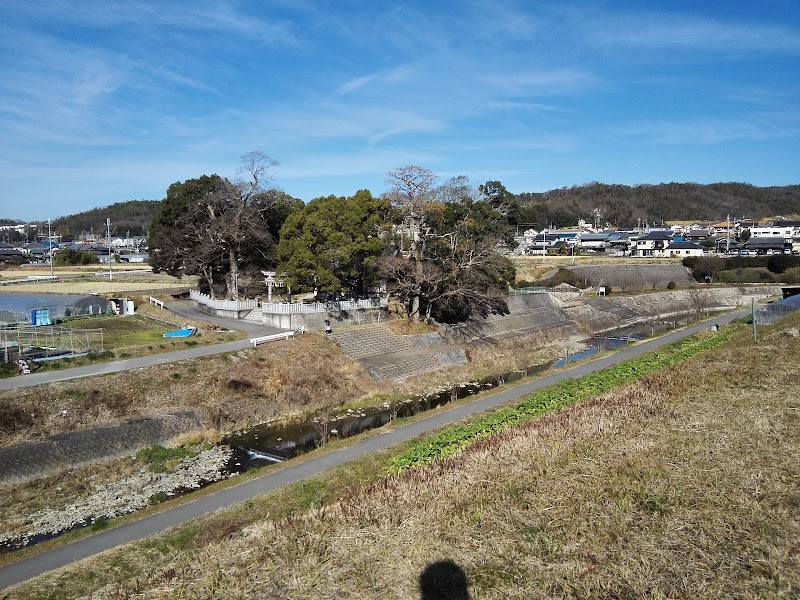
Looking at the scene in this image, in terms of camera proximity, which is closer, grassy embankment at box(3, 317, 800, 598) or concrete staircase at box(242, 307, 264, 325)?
grassy embankment at box(3, 317, 800, 598)

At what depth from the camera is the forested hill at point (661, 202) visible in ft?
480

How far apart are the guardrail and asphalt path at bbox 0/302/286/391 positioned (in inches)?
14.9

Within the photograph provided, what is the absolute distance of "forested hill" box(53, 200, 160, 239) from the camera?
5733 inches

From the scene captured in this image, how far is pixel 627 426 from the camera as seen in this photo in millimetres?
14141

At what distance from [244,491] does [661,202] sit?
16543 cm

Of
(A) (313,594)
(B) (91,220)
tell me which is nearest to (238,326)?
(A) (313,594)

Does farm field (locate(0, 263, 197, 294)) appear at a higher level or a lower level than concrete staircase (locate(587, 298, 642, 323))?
higher

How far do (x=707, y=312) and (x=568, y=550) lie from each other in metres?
49.7

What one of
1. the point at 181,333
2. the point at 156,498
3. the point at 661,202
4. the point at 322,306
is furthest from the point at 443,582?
the point at 661,202

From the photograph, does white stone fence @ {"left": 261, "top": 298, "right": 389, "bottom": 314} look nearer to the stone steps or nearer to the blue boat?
the blue boat

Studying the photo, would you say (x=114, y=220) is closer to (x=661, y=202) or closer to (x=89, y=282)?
(x=89, y=282)

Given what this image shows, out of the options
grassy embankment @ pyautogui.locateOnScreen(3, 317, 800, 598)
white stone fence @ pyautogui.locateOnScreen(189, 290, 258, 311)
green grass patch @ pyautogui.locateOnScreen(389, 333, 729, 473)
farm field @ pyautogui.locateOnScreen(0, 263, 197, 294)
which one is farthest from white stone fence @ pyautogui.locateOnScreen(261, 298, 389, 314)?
grassy embankment @ pyautogui.locateOnScreen(3, 317, 800, 598)

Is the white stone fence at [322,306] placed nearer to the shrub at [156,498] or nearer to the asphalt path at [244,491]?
the asphalt path at [244,491]

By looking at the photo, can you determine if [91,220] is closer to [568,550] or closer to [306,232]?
[306,232]
